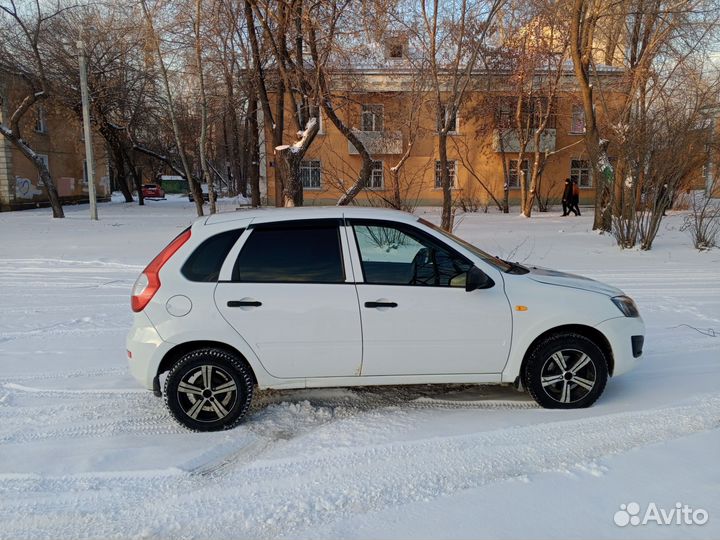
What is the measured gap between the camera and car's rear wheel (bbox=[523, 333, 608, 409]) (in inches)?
163

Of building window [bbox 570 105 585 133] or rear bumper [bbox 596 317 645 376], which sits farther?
building window [bbox 570 105 585 133]

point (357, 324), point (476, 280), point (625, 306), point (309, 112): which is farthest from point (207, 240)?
point (309, 112)

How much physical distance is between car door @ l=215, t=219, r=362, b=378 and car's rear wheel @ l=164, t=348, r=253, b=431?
0.23 metres

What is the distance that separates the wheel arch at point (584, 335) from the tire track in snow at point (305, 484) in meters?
0.51

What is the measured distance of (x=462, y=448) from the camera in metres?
3.66

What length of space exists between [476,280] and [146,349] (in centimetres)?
253

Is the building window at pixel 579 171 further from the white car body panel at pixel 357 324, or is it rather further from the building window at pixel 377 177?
the white car body panel at pixel 357 324

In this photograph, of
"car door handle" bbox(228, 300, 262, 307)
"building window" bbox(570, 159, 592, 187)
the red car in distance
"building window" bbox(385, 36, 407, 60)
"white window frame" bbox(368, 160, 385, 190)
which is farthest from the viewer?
the red car in distance

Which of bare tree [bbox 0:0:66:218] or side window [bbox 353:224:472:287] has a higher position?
bare tree [bbox 0:0:66:218]

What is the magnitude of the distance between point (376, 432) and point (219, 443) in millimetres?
1148

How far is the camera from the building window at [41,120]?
30778 millimetres

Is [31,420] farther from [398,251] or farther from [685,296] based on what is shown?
[685,296]

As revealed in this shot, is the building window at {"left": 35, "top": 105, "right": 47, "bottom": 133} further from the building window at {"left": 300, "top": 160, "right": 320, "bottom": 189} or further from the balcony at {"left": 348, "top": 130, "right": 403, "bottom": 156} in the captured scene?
the balcony at {"left": 348, "top": 130, "right": 403, "bottom": 156}

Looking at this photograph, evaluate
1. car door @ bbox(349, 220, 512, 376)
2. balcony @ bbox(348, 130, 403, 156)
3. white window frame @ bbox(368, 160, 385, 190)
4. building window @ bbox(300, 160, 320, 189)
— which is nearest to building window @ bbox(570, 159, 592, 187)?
balcony @ bbox(348, 130, 403, 156)
